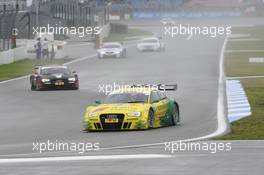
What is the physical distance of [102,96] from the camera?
37.1m

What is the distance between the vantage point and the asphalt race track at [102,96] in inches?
600

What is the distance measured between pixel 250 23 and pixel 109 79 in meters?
86.7

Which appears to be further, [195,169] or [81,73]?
[81,73]

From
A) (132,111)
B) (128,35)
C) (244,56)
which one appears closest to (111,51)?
(244,56)

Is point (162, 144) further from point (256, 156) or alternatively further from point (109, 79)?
point (109, 79)

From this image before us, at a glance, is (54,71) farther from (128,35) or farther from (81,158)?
(128,35)

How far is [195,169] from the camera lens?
14234 mm

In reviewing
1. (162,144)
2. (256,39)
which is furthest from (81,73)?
(256,39)

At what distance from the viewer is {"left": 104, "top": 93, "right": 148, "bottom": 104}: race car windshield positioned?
24.6m

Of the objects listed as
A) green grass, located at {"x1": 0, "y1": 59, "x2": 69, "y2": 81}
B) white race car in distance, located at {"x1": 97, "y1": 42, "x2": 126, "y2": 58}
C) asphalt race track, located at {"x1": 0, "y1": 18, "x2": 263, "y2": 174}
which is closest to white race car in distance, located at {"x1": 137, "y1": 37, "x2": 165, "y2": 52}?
white race car in distance, located at {"x1": 97, "y1": 42, "x2": 126, "y2": 58}

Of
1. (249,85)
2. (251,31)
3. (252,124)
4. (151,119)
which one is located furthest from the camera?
(251,31)

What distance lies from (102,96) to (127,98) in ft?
40.6

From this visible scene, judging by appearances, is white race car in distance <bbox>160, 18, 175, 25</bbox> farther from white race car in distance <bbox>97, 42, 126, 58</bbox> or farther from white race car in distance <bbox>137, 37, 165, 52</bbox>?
white race car in distance <bbox>97, 42, 126, 58</bbox>

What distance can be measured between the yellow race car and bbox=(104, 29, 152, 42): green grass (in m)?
77.0
